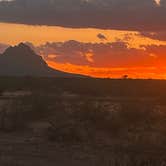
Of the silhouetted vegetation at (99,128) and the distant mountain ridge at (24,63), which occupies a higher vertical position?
the silhouetted vegetation at (99,128)

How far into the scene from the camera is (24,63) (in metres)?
175

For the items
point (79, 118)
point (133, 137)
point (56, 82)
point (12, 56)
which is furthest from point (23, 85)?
point (12, 56)

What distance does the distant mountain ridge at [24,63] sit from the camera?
168 meters

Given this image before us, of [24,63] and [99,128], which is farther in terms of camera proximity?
[24,63]

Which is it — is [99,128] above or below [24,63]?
above

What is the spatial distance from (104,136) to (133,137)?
76.2 inches

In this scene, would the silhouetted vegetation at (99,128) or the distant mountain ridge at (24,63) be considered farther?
the distant mountain ridge at (24,63)

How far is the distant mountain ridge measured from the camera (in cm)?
16762

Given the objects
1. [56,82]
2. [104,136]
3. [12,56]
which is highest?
[104,136]

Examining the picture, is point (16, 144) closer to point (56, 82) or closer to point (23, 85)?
point (23, 85)

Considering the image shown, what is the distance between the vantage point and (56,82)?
4151 inches

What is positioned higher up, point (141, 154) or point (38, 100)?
point (141, 154)

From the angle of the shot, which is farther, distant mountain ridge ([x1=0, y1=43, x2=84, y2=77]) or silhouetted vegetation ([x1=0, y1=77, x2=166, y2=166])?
distant mountain ridge ([x1=0, y1=43, x2=84, y2=77])

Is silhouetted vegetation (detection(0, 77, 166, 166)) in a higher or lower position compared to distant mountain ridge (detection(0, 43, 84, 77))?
higher
